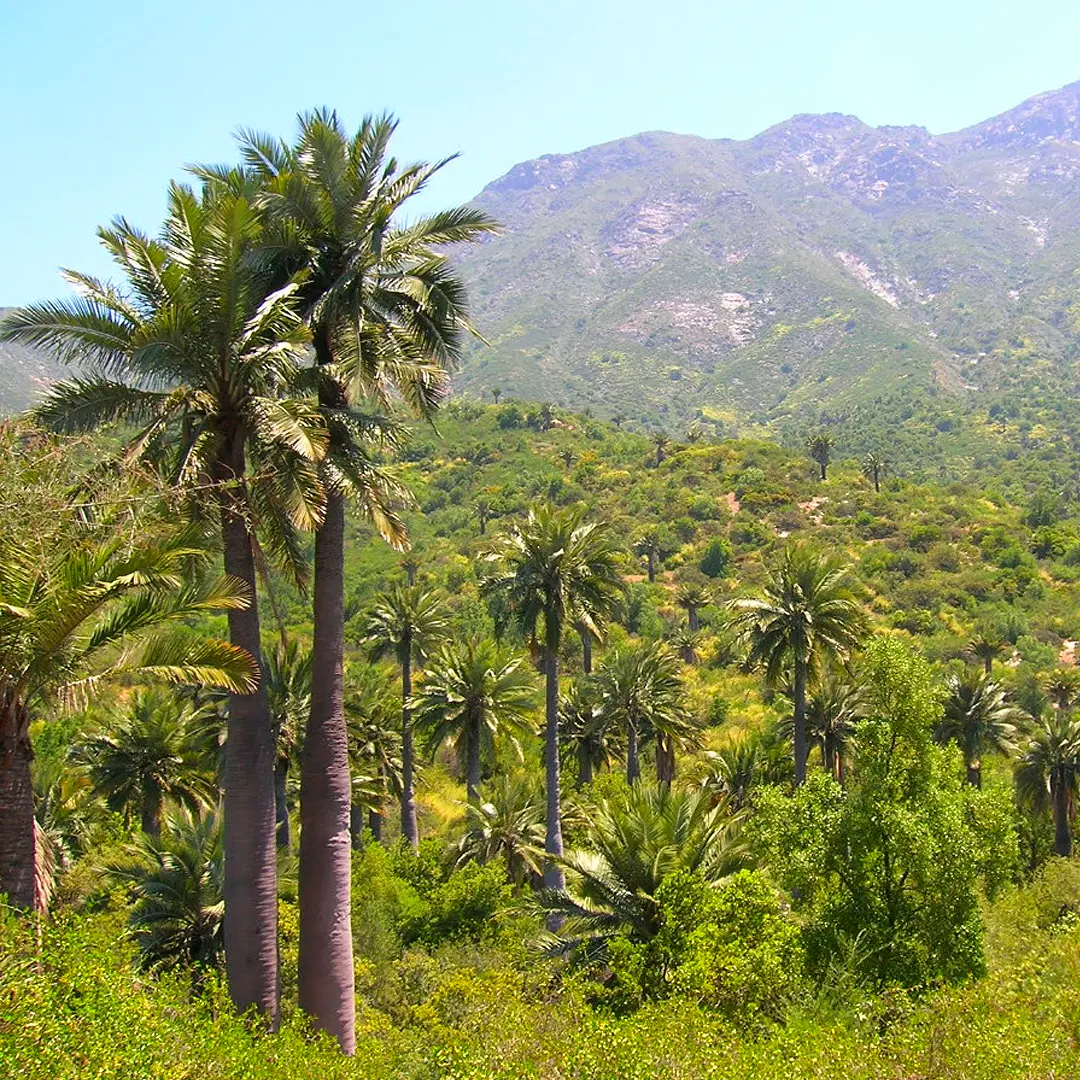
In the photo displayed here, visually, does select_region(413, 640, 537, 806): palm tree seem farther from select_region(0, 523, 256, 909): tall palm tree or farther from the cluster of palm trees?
select_region(0, 523, 256, 909): tall palm tree

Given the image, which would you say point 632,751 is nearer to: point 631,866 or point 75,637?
point 631,866

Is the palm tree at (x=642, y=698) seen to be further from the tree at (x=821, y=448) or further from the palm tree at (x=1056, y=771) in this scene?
the tree at (x=821, y=448)

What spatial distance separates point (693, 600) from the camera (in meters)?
69.7

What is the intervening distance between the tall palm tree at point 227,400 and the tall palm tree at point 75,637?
1103 mm

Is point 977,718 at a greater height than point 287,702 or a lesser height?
lesser

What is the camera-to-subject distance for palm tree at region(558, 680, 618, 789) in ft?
103

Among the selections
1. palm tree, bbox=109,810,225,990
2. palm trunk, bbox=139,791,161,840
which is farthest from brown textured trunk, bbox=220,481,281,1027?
palm trunk, bbox=139,791,161,840

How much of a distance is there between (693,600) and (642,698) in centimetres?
4074

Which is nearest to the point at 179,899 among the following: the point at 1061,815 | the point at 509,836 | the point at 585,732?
the point at 509,836

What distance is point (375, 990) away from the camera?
17.9 meters

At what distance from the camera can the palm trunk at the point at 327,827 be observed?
10141 millimetres

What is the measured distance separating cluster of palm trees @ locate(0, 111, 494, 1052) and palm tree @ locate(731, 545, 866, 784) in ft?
49.4

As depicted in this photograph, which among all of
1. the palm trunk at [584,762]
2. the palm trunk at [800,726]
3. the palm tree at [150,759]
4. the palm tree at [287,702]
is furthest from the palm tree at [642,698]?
the palm tree at [150,759]

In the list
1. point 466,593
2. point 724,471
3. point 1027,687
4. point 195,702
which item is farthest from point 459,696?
point 724,471
